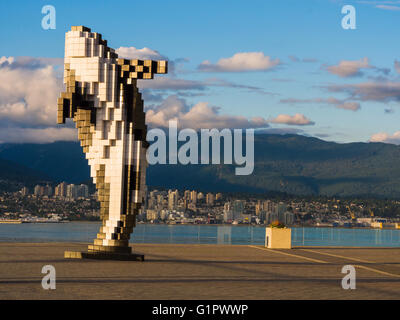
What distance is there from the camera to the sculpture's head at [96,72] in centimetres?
2797

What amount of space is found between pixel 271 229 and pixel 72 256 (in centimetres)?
1477

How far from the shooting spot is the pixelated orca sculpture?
27750 mm

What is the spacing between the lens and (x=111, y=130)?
2780 centimetres

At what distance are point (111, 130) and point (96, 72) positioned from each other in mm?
2196

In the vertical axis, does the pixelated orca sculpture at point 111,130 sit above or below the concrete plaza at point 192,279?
above
